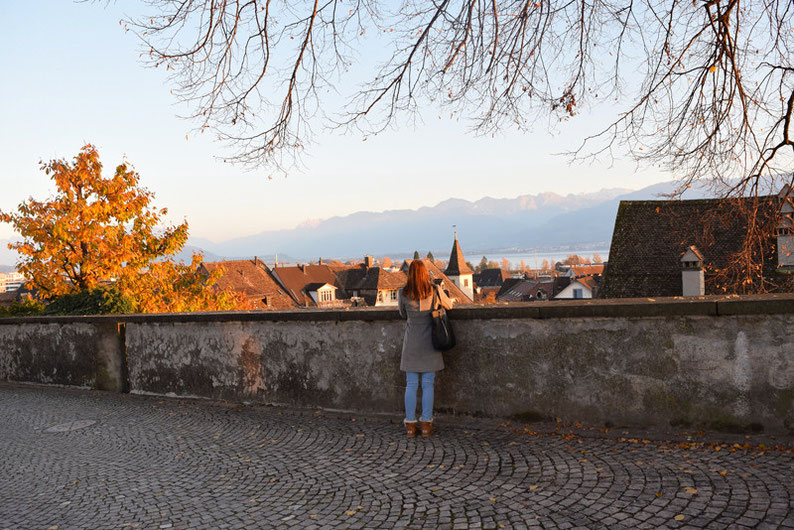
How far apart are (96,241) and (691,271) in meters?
21.8

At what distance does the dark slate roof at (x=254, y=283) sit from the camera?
193 ft

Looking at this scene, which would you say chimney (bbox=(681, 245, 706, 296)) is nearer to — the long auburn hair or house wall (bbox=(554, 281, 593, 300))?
the long auburn hair

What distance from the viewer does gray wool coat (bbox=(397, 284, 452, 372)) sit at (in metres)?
5.60

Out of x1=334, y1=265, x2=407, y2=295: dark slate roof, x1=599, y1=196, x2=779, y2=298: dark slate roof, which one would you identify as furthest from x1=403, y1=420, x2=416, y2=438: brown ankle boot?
x1=334, y1=265, x2=407, y2=295: dark slate roof

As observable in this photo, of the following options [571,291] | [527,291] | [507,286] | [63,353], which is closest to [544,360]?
[63,353]

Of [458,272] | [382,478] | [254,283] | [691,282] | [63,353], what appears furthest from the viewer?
[458,272]

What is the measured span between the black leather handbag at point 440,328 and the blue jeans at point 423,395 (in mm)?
309

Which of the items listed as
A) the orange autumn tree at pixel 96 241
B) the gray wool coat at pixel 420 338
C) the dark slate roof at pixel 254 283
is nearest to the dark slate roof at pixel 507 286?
the dark slate roof at pixel 254 283

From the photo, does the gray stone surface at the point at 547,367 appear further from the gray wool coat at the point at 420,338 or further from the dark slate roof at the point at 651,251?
the dark slate roof at the point at 651,251

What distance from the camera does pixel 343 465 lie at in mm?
4785

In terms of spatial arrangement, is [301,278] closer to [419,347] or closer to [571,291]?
[571,291]

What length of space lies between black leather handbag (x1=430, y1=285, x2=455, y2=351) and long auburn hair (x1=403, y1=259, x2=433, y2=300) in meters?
0.09

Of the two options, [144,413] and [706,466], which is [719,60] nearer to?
[706,466]

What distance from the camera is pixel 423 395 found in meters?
5.60
